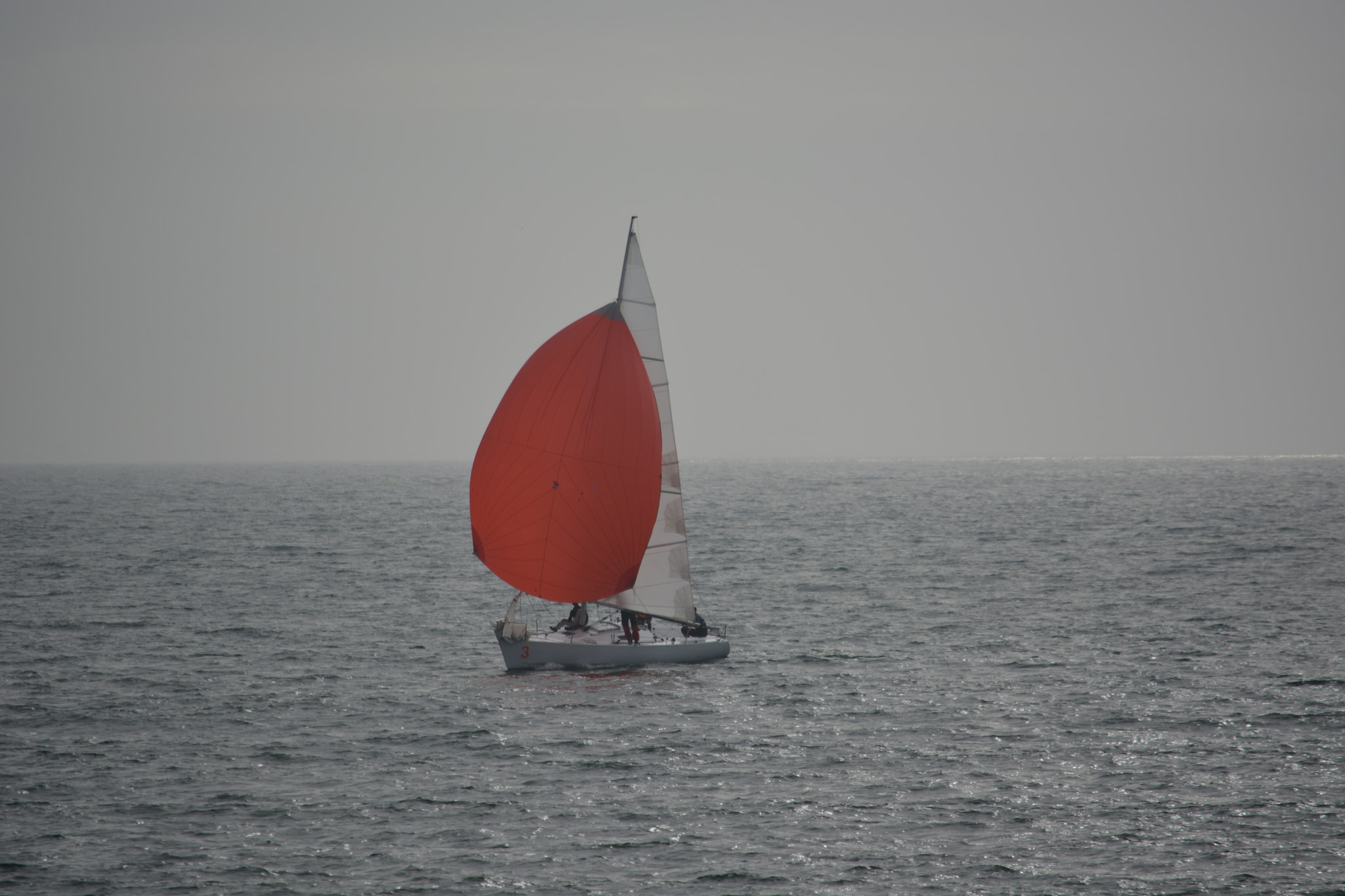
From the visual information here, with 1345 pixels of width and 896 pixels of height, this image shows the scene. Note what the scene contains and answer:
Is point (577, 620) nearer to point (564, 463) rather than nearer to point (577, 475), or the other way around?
point (577, 475)

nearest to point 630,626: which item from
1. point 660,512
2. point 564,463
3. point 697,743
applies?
point 660,512

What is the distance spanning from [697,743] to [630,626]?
26.0 feet

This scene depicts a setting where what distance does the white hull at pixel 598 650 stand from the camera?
103ft

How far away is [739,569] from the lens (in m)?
62.3

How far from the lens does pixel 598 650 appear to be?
3173 centimetres

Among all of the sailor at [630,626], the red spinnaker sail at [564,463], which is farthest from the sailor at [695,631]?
the red spinnaker sail at [564,463]

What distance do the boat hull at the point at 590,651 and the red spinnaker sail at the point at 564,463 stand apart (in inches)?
53.2

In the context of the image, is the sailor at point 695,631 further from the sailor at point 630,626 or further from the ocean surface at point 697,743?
the sailor at point 630,626

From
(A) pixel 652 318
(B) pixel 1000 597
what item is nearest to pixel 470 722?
(A) pixel 652 318

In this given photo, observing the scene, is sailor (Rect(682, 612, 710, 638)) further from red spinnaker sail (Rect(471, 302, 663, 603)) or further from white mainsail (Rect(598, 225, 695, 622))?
red spinnaker sail (Rect(471, 302, 663, 603))

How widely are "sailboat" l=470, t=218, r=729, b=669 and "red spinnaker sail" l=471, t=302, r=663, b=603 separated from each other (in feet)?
0.09

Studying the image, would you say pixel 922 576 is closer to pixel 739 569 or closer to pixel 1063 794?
pixel 739 569

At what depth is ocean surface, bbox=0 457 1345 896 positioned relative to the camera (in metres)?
18.4

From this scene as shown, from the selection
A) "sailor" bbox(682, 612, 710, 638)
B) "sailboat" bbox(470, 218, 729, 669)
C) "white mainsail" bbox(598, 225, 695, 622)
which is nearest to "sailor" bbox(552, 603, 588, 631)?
"sailboat" bbox(470, 218, 729, 669)
